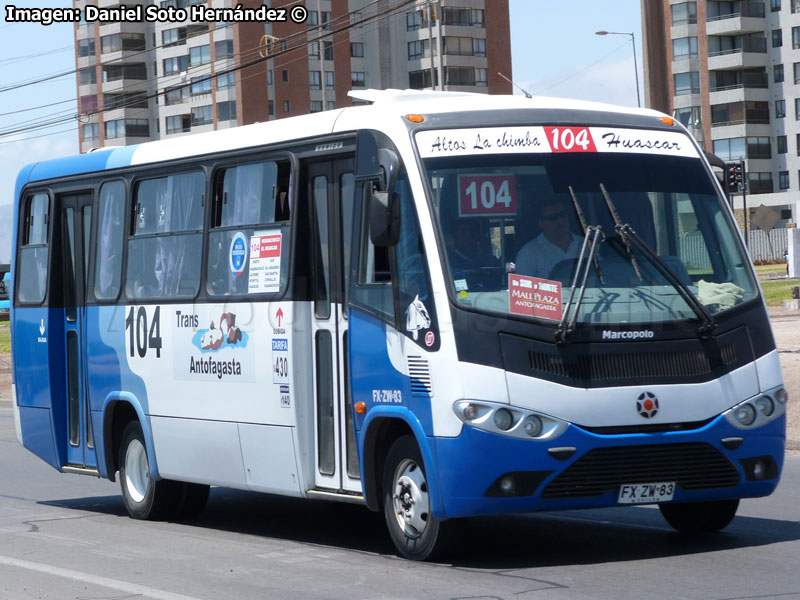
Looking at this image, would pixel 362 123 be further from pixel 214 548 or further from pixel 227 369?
pixel 214 548

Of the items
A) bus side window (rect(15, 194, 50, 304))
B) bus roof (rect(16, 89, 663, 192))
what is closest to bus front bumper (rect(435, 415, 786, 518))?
bus roof (rect(16, 89, 663, 192))

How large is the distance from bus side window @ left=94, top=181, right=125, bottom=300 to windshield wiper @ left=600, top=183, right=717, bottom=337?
531cm

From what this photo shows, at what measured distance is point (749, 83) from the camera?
95.1 meters

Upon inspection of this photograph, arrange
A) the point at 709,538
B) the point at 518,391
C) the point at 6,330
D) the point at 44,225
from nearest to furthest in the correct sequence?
the point at 518,391 → the point at 709,538 → the point at 44,225 → the point at 6,330

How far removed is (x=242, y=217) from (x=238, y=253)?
0.89 ft

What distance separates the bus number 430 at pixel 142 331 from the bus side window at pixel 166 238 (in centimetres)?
16

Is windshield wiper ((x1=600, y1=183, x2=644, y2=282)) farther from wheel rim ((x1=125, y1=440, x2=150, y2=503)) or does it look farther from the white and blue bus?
wheel rim ((x1=125, y1=440, x2=150, y2=503))

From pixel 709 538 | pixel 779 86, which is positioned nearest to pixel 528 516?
pixel 709 538

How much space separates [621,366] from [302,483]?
2.61m

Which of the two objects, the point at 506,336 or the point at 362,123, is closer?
the point at 506,336

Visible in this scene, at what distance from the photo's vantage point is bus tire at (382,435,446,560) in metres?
8.88

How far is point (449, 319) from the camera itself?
855 centimetres

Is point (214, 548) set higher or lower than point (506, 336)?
lower

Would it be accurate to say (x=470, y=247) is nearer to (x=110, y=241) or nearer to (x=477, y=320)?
(x=477, y=320)
